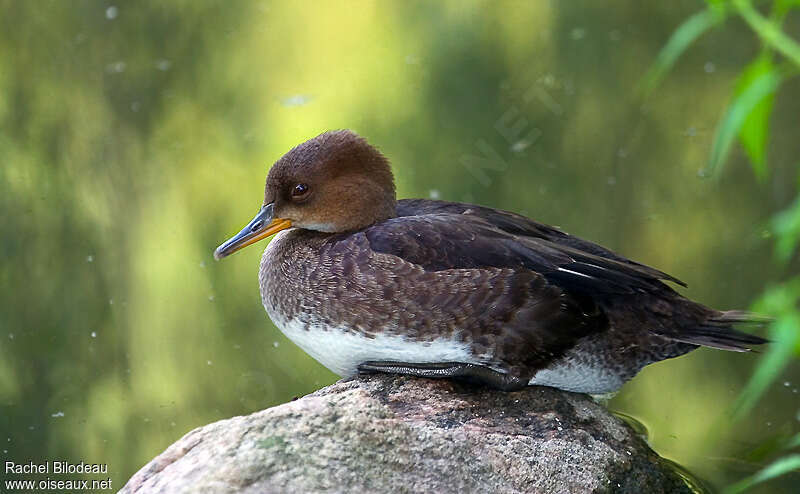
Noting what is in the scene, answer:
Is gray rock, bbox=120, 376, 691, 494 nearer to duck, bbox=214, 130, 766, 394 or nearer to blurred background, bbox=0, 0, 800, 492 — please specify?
duck, bbox=214, 130, 766, 394

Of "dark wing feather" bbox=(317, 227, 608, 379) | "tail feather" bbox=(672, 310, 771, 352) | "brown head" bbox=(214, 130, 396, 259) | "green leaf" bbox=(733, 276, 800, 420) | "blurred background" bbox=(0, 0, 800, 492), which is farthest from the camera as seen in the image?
"blurred background" bbox=(0, 0, 800, 492)

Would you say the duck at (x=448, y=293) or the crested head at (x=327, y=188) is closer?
the duck at (x=448, y=293)

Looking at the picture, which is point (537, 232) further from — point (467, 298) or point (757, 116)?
point (757, 116)

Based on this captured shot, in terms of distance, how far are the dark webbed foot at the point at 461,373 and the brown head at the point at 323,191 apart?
0.54 metres

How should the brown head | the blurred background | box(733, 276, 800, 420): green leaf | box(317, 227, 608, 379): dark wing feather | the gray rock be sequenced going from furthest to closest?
the blurred background, the brown head, box(317, 227, 608, 379): dark wing feather, the gray rock, box(733, 276, 800, 420): green leaf

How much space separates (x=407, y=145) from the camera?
5496 millimetres

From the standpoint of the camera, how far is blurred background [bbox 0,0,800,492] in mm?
4129

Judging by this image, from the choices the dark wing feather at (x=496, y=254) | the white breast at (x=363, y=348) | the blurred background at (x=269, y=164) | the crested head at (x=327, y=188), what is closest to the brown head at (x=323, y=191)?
the crested head at (x=327, y=188)

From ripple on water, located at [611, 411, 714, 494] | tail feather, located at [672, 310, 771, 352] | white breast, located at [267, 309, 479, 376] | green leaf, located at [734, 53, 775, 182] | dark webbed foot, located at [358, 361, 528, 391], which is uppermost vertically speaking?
green leaf, located at [734, 53, 775, 182]

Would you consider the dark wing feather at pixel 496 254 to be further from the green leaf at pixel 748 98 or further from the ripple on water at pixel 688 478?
the green leaf at pixel 748 98

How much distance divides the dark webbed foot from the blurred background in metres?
0.94

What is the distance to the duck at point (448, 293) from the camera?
3018mm

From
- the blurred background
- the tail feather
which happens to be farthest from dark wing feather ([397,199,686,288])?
the blurred background

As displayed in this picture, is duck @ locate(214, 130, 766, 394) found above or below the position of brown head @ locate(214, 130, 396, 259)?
below
